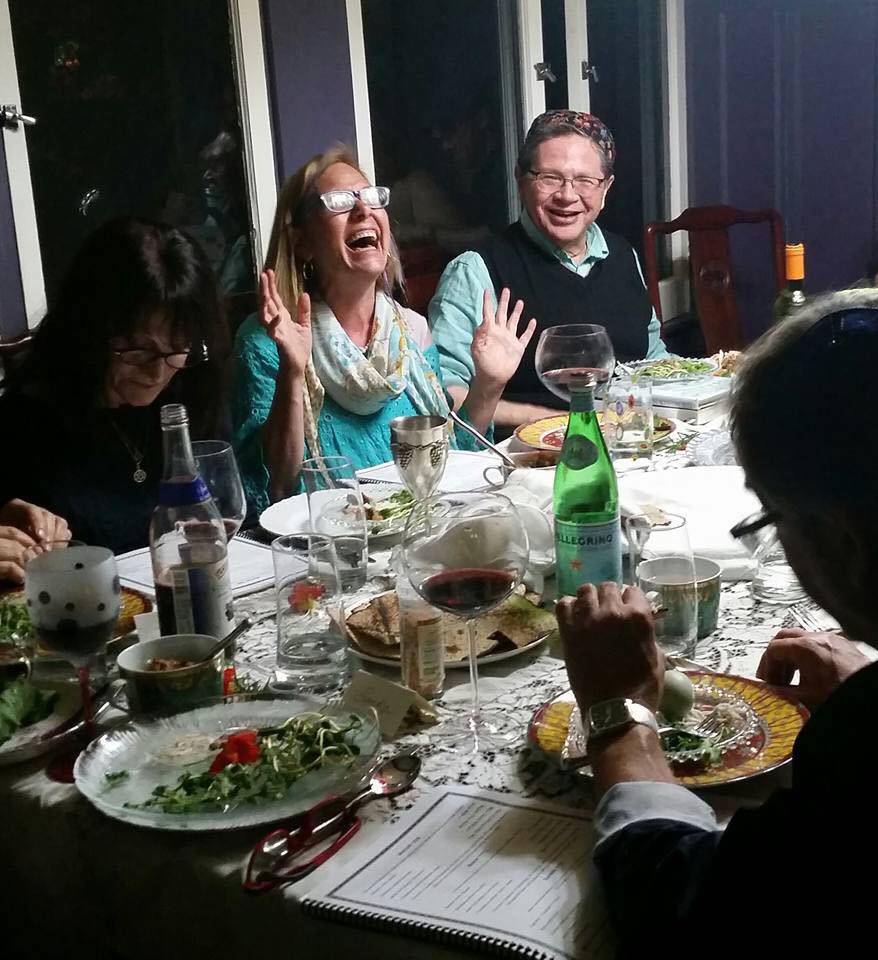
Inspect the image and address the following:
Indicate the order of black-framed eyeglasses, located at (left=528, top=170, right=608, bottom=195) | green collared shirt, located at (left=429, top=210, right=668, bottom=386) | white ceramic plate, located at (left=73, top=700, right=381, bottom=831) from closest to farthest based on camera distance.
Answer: white ceramic plate, located at (left=73, top=700, right=381, bottom=831) < green collared shirt, located at (left=429, top=210, right=668, bottom=386) < black-framed eyeglasses, located at (left=528, top=170, right=608, bottom=195)

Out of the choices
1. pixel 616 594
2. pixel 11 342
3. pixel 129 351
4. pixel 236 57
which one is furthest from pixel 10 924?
pixel 236 57

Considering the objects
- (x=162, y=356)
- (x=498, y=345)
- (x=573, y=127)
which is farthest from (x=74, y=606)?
(x=573, y=127)

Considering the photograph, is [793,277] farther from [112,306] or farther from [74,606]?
[74,606]

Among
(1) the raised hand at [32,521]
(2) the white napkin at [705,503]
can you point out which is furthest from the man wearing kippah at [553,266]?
(1) the raised hand at [32,521]

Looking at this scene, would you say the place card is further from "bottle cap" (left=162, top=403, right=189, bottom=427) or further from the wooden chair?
the wooden chair

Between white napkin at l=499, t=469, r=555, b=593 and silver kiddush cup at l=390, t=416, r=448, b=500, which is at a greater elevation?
silver kiddush cup at l=390, t=416, r=448, b=500

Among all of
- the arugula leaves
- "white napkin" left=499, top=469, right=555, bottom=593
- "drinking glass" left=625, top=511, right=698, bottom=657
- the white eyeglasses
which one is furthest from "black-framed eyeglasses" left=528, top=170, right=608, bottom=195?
the arugula leaves

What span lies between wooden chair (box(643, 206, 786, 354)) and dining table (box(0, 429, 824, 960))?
3453mm

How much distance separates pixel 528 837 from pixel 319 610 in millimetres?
466

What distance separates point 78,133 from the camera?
3.04m

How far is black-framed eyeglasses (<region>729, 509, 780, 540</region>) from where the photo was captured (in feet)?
2.90

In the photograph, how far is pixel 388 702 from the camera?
1.14 m

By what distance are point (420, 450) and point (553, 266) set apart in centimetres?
172

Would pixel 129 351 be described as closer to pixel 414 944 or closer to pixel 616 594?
pixel 616 594
